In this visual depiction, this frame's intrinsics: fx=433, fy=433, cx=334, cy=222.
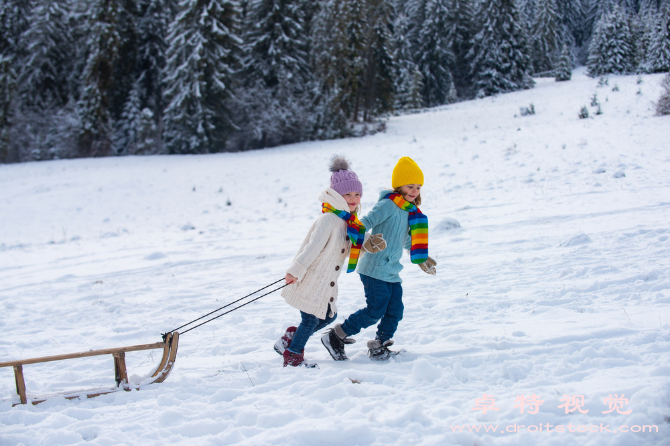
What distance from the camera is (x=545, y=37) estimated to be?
46.5m

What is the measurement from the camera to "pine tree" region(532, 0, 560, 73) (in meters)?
44.8

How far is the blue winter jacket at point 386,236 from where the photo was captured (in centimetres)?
351

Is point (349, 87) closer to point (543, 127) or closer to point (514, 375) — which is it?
point (543, 127)

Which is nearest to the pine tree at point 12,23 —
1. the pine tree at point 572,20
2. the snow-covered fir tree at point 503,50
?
the snow-covered fir tree at point 503,50

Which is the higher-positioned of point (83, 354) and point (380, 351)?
point (83, 354)

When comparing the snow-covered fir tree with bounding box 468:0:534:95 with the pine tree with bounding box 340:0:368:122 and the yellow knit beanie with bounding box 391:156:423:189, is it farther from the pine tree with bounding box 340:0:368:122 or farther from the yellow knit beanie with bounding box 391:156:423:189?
the yellow knit beanie with bounding box 391:156:423:189

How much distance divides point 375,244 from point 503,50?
125ft

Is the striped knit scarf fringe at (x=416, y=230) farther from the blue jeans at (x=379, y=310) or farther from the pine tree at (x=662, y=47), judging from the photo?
the pine tree at (x=662, y=47)

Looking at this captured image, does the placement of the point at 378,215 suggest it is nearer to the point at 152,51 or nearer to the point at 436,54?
the point at 152,51

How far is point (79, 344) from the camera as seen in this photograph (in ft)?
15.1

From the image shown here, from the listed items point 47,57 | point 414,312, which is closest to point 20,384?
point 414,312

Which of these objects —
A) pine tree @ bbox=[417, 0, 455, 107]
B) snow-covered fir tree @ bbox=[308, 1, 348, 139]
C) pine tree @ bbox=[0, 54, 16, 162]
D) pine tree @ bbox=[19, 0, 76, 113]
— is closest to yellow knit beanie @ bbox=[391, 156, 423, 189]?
snow-covered fir tree @ bbox=[308, 1, 348, 139]

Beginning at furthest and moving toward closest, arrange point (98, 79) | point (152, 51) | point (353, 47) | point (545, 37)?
point (545, 37), point (152, 51), point (353, 47), point (98, 79)

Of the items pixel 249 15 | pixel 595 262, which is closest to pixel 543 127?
→ pixel 595 262
